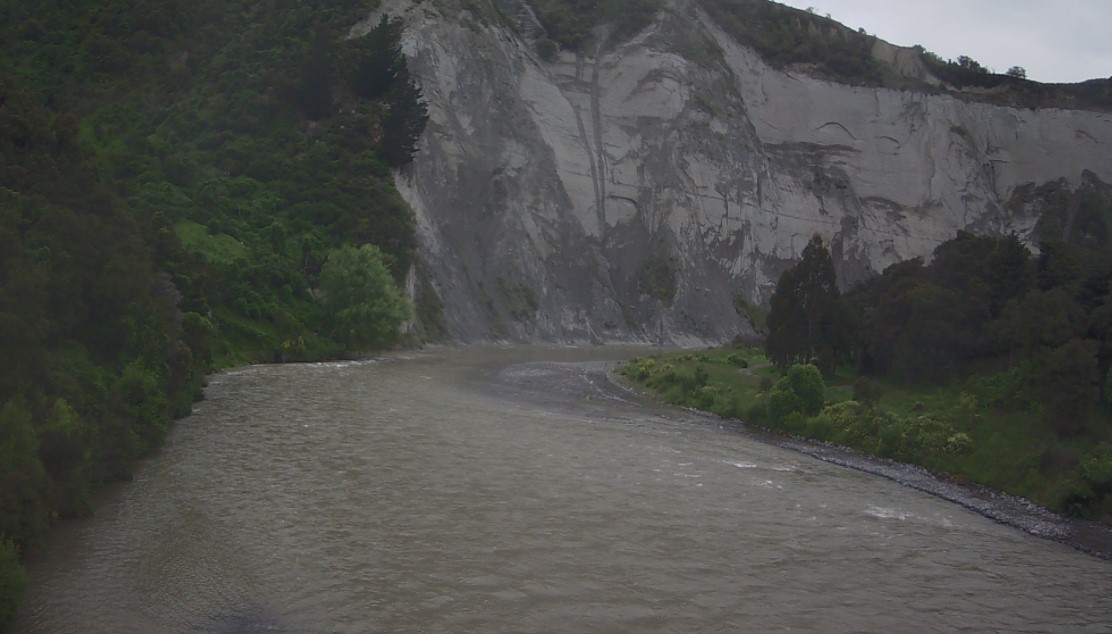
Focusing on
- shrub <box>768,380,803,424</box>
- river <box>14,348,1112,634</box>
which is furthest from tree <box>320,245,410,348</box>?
shrub <box>768,380,803,424</box>

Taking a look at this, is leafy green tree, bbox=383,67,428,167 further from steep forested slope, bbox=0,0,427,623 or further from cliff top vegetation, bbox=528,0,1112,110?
cliff top vegetation, bbox=528,0,1112,110

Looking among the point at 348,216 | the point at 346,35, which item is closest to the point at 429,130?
the point at 346,35

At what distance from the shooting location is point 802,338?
4125 centimetres

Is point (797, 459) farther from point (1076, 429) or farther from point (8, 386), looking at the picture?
point (8, 386)

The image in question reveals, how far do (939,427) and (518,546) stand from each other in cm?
1572

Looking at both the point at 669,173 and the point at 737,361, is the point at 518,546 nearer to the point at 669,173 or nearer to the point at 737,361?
the point at 737,361

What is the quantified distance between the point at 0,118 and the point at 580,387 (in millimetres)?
24240

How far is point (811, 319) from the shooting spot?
41031 millimetres

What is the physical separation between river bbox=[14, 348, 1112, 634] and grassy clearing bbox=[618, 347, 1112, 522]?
2.50 meters

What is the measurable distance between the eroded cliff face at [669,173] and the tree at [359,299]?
463 inches

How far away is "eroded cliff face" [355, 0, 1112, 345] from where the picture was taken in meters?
75.4

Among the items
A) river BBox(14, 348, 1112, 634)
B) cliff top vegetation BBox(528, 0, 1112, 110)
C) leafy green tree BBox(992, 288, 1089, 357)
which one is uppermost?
cliff top vegetation BBox(528, 0, 1112, 110)

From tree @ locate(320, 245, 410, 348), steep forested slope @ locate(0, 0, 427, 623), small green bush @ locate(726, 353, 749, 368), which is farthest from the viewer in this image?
tree @ locate(320, 245, 410, 348)

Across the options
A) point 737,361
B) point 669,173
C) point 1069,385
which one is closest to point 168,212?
point 737,361
